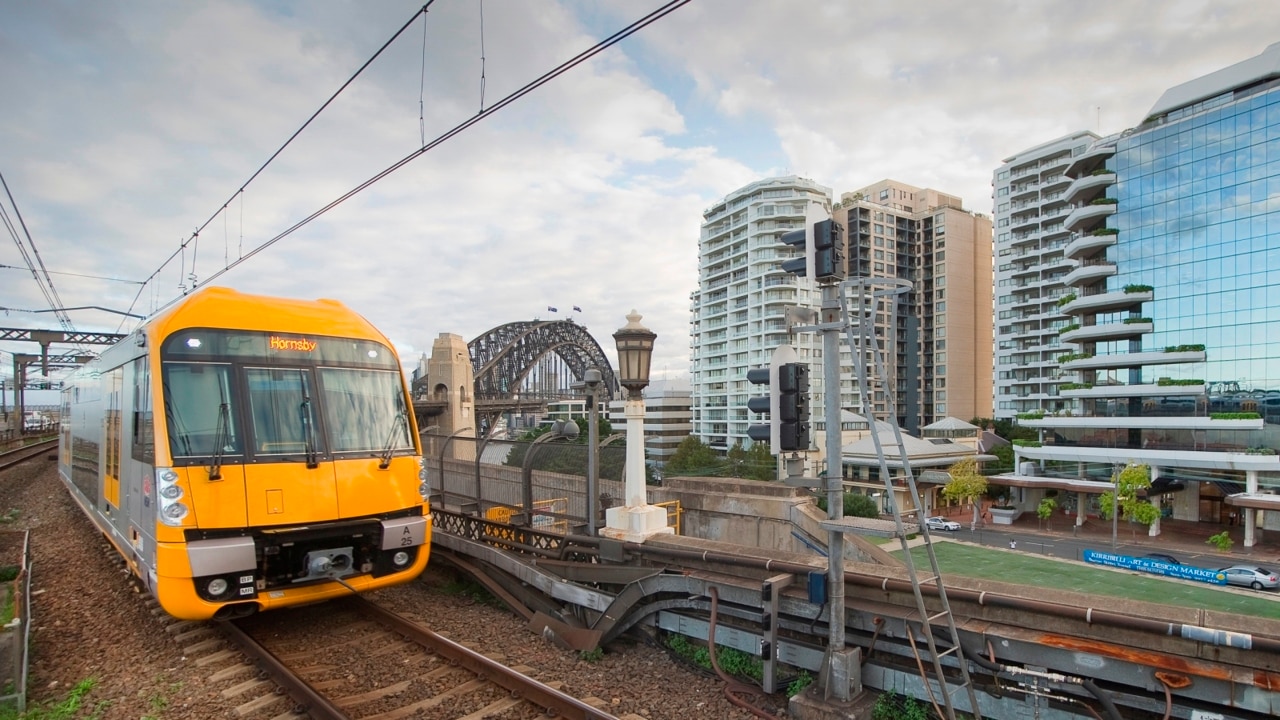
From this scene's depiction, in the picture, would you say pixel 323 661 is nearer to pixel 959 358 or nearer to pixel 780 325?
pixel 780 325

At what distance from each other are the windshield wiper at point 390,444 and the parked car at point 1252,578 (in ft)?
109

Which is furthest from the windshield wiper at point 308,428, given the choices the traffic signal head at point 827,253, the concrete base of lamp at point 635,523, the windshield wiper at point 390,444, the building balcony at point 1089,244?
the building balcony at point 1089,244

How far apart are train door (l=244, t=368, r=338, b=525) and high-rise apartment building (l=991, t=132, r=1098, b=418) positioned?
221ft

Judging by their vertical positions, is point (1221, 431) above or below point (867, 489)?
above

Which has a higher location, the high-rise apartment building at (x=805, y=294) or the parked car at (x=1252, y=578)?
the high-rise apartment building at (x=805, y=294)

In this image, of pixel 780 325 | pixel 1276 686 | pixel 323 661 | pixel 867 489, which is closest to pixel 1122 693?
pixel 1276 686

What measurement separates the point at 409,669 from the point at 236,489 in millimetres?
2421

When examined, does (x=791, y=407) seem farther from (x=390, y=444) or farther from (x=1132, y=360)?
(x=1132, y=360)

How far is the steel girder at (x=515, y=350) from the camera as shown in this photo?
87.4 meters

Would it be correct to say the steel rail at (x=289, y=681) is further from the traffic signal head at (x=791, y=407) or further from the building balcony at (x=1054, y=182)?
the building balcony at (x=1054, y=182)

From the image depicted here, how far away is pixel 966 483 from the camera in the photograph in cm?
4175

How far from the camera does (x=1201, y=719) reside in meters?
4.03

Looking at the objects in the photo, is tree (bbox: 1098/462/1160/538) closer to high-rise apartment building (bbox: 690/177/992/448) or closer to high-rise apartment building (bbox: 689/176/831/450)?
high-rise apartment building (bbox: 690/177/992/448)

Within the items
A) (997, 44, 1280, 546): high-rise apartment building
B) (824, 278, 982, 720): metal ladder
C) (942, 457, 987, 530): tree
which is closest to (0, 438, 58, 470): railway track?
(824, 278, 982, 720): metal ladder
